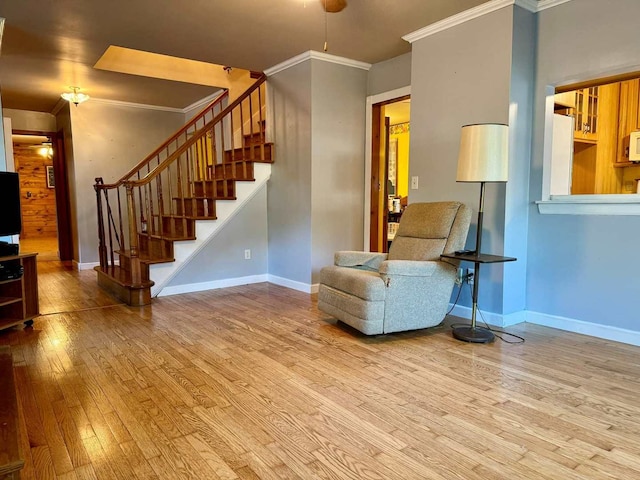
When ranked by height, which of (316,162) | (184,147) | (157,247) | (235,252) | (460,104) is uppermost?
(460,104)

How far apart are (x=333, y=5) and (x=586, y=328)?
303cm

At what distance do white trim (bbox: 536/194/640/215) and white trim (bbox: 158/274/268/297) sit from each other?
3.18 meters

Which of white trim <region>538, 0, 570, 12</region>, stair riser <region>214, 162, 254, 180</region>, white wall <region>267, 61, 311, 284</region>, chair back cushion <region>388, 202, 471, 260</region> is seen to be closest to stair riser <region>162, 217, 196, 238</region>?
stair riser <region>214, 162, 254, 180</region>

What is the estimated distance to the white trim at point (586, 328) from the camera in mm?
2912

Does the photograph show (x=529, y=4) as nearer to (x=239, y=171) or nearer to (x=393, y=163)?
(x=239, y=171)

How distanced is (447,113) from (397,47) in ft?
3.38

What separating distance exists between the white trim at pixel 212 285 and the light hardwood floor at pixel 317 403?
3.70 feet

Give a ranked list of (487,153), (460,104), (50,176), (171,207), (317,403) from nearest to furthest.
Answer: (317,403) < (487,153) < (460,104) < (171,207) < (50,176)

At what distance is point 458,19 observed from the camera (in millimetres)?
3385

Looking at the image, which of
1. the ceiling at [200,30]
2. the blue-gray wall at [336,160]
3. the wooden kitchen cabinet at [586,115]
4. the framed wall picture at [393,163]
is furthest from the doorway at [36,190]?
the wooden kitchen cabinet at [586,115]

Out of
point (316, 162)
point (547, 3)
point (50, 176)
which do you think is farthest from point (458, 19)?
point (50, 176)

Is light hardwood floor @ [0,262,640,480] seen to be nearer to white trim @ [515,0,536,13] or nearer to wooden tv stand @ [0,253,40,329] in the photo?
wooden tv stand @ [0,253,40,329]

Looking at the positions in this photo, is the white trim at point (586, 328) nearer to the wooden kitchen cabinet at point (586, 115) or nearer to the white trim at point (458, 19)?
the wooden kitchen cabinet at point (586, 115)

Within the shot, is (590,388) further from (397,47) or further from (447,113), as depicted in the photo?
(397,47)
